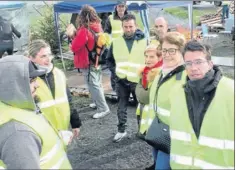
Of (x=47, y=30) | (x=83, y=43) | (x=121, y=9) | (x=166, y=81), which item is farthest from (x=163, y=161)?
(x=47, y=30)

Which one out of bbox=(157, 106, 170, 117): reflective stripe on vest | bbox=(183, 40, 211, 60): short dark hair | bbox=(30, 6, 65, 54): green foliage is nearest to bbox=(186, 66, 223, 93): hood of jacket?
bbox=(183, 40, 211, 60): short dark hair

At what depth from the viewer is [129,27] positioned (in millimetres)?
5207

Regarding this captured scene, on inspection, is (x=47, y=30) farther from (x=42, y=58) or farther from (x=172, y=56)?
(x=172, y=56)

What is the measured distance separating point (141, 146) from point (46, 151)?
10.7 ft

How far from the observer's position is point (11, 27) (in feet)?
37.9

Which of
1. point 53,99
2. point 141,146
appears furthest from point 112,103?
point 53,99

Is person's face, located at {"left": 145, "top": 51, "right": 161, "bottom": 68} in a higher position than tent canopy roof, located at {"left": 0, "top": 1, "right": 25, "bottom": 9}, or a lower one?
lower

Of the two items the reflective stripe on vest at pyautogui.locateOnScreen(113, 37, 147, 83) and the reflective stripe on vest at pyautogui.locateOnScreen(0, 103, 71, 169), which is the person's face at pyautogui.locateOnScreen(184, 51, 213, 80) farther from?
the reflective stripe on vest at pyautogui.locateOnScreen(113, 37, 147, 83)

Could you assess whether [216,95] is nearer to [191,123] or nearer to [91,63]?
[191,123]

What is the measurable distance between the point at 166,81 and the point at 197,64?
612mm

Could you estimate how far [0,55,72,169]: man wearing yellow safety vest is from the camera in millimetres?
1945

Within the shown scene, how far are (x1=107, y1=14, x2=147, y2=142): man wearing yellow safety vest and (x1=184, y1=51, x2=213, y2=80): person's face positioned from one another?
2.38 m

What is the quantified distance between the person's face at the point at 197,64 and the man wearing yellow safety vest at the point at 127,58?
238 cm

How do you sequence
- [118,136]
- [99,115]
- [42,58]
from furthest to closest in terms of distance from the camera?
[99,115]
[118,136]
[42,58]
